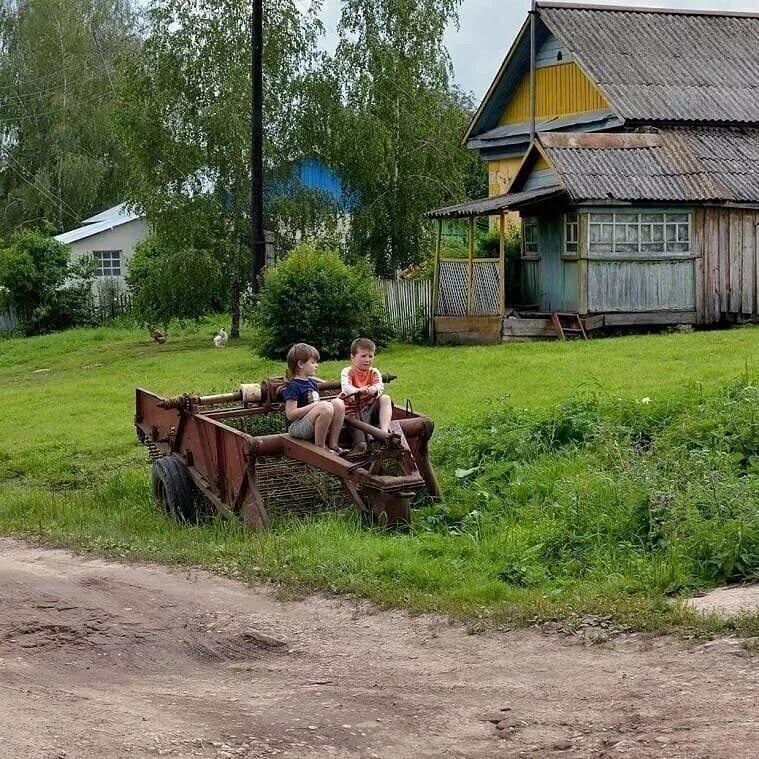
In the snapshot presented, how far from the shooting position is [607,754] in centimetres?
500

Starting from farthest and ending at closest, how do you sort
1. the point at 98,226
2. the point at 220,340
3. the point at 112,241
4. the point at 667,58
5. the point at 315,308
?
1. the point at 112,241
2. the point at 98,226
3. the point at 220,340
4. the point at 667,58
5. the point at 315,308

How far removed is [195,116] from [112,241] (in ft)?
54.4

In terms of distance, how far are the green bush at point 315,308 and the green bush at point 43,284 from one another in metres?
17.4

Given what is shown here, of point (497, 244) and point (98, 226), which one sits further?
point (98, 226)

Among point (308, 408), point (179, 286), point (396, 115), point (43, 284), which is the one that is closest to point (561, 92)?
point (396, 115)

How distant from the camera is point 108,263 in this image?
4731 centimetres

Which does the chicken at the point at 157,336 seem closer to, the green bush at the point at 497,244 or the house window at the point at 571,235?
the green bush at the point at 497,244

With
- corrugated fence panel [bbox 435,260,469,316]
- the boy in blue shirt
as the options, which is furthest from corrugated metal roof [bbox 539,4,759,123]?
the boy in blue shirt

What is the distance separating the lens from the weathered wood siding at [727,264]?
25312mm

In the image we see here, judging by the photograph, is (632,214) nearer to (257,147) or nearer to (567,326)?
(567,326)

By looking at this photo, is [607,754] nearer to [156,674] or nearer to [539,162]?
[156,674]

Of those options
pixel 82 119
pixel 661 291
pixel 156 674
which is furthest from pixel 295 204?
pixel 156 674

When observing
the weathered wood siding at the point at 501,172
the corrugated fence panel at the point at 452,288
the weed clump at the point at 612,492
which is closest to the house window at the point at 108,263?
the weathered wood siding at the point at 501,172

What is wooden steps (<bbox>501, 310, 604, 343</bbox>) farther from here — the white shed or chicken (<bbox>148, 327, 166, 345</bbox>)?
the white shed
